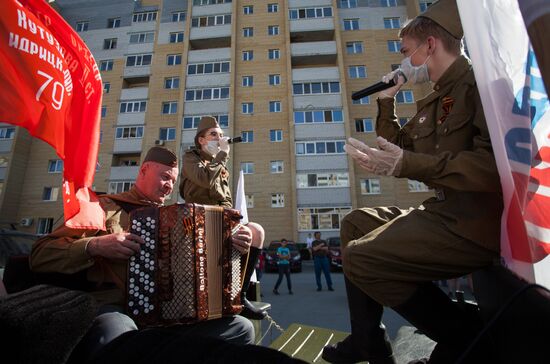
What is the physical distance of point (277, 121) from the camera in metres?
23.3

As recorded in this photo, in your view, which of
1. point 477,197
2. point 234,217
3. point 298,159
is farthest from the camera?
point 298,159

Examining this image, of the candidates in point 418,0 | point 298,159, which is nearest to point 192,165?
point 298,159

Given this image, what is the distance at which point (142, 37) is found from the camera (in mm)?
26719

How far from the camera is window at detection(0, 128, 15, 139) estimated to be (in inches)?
975

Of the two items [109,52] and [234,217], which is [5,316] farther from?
[109,52]

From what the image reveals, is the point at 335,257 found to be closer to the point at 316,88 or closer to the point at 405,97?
the point at 316,88

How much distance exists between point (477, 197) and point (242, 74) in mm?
25130

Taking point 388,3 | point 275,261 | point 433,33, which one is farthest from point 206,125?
point 388,3

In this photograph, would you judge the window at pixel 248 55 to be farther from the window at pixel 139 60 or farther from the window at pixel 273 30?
the window at pixel 139 60

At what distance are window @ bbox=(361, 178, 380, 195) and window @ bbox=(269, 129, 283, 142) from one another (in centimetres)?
707

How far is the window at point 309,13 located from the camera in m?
25.1

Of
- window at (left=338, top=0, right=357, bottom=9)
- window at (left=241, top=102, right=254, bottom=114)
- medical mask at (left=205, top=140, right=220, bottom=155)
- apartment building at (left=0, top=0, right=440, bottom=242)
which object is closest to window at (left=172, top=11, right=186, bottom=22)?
apartment building at (left=0, top=0, right=440, bottom=242)

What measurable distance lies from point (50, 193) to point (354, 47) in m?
27.9

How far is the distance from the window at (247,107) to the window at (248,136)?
1.72 metres
